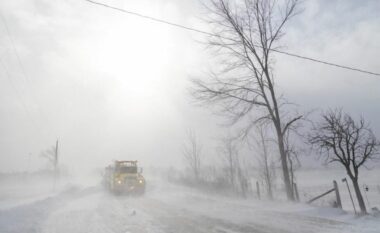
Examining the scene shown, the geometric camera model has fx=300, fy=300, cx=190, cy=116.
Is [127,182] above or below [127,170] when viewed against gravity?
below

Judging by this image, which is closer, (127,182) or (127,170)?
(127,182)

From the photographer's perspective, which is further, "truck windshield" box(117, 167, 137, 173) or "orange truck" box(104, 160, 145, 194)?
"truck windshield" box(117, 167, 137, 173)

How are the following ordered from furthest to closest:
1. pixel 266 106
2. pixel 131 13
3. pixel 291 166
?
pixel 291 166, pixel 266 106, pixel 131 13

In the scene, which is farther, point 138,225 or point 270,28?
point 270,28

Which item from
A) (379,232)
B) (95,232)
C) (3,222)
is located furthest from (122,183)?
(379,232)

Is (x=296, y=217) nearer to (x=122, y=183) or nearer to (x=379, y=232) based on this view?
(x=379, y=232)

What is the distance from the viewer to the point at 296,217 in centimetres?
1015

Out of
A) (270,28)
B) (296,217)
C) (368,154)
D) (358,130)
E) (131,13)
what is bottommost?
(296,217)

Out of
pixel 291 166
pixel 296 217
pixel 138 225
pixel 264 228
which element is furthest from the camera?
pixel 291 166

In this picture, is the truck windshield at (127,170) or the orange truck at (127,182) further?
the truck windshield at (127,170)

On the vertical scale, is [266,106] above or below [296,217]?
above

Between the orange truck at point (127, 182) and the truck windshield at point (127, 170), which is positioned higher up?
the truck windshield at point (127, 170)

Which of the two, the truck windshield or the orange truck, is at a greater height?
the truck windshield

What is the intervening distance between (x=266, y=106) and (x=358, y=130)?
215 inches
